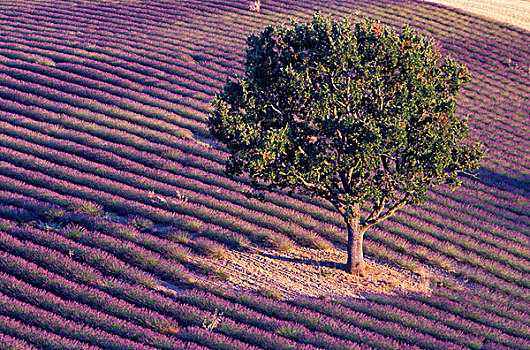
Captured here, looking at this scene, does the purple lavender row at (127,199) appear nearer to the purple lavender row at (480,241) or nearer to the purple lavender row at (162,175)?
the purple lavender row at (162,175)

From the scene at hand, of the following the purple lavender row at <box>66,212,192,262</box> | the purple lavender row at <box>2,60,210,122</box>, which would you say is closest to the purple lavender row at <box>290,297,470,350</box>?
the purple lavender row at <box>66,212,192,262</box>

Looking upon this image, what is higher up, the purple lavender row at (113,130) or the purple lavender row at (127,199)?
the purple lavender row at (113,130)

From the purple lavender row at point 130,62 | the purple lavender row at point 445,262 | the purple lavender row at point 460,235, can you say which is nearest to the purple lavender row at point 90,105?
the purple lavender row at point 130,62

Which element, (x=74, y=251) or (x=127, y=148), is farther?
(x=127, y=148)

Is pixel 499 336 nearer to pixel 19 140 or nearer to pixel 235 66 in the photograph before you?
pixel 19 140

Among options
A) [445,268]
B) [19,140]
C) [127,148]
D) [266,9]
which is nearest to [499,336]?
[445,268]

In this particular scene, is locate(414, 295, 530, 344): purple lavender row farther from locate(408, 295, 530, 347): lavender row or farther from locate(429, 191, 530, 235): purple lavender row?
locate(429, 191, 530, 235): purple lavender row
